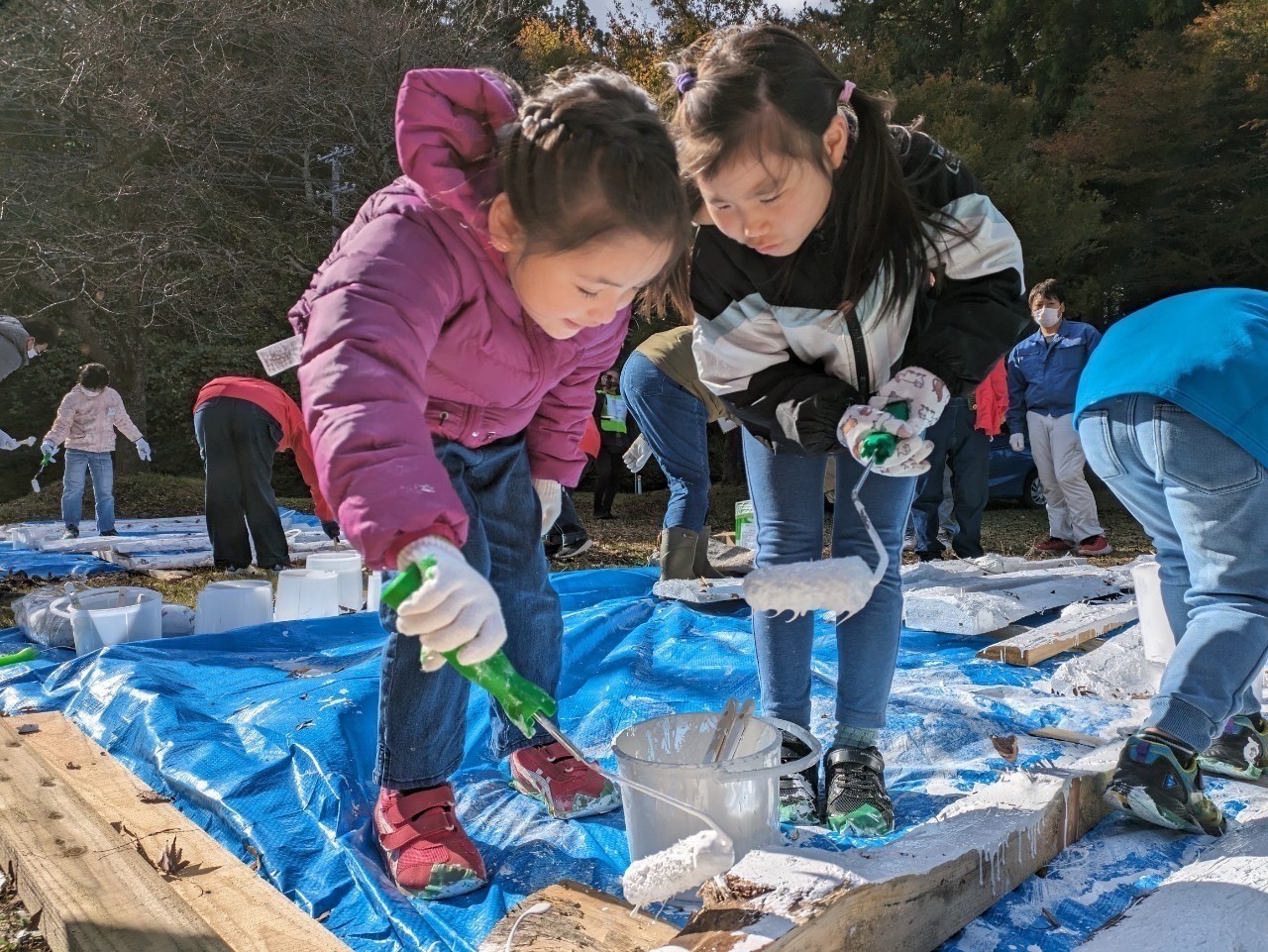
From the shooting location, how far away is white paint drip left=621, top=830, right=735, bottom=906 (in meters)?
1.43

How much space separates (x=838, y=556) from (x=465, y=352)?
90 centimetres

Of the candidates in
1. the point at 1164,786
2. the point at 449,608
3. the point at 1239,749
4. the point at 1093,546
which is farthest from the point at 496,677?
the point at 1093,546

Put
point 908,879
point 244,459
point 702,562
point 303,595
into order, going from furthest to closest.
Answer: point 244,459 < point 702,562 < point 303,595 < point 908,879

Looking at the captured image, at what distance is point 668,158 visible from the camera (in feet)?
5.09

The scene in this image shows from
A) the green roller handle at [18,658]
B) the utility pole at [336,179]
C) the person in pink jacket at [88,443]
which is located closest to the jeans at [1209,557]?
the green roller handle at [18,658]

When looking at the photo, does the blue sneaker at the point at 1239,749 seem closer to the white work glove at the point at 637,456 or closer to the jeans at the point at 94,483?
the white work glove at the point at 637,456

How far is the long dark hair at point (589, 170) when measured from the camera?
1.48 m

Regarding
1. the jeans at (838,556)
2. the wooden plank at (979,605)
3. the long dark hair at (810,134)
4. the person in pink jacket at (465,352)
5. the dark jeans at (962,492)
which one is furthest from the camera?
the dark jeans at (962,492)

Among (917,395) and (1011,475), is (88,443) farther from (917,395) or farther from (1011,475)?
(1011,475)

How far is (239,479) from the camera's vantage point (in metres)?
5.96

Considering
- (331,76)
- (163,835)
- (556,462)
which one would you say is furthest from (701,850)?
(331,76)

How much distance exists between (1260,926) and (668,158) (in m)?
1.39

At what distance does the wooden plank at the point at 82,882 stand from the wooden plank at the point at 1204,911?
50.9 inches

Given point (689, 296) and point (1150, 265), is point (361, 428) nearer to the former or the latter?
point (689, 296)
